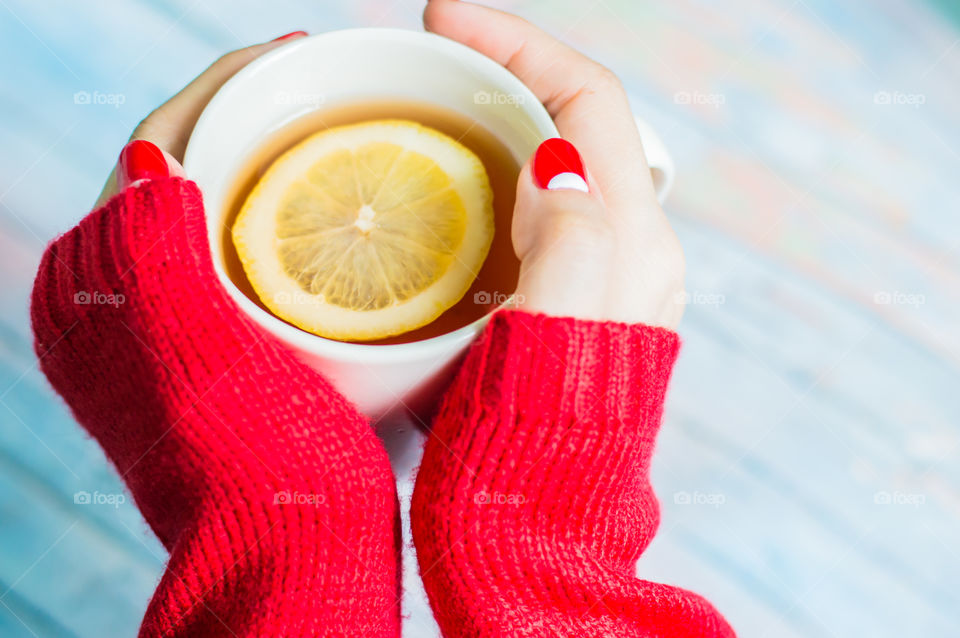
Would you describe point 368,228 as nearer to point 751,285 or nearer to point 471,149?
point 471,149

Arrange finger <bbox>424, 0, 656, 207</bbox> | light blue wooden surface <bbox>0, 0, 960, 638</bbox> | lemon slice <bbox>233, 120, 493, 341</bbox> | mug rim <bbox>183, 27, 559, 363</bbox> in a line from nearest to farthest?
mug rim <bbox>183, 27, 559, 363</bbox>
lemon slice <bbox>233, 120, 493, 341</bbox>
finger <bbox>424, 0, 656, 207</bbox>
light blue wooden surface <bbox>0, 0, 960, 638</bbox>

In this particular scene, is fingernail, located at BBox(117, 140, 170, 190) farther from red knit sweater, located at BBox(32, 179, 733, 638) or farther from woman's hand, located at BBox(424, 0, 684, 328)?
woman's hand, located at BBox(424, 0, 684, 328)

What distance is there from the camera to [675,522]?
0.90 meters

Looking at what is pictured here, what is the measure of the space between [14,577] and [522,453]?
0.63 metres

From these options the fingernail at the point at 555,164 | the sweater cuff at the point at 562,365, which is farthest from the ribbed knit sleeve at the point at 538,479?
the fingernail at the point at 555,164

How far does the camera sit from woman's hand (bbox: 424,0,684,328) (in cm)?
56

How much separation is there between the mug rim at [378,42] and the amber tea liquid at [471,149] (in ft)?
0.12

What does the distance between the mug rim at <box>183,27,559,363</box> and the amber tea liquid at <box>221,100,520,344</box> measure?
0.04 metres

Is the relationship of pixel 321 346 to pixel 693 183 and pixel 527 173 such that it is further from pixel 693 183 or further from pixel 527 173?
pixel 693 183

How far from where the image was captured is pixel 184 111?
0.63 metres

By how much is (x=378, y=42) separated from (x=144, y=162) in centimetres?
19

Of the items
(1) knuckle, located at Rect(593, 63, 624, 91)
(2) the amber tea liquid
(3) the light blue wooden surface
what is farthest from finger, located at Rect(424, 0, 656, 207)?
(3) the light blue wooden surface

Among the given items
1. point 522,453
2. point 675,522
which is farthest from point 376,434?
point 675,522

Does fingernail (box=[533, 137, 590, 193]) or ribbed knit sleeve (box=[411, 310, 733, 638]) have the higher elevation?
fingernail (box=[533, 137, 590, 193])
